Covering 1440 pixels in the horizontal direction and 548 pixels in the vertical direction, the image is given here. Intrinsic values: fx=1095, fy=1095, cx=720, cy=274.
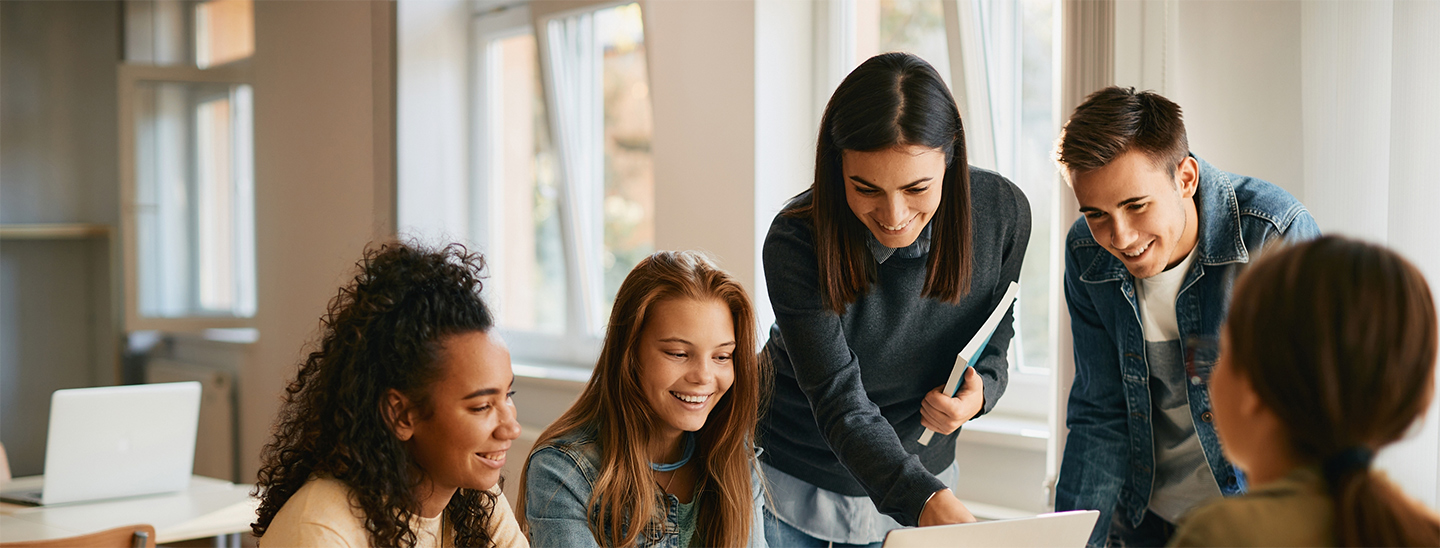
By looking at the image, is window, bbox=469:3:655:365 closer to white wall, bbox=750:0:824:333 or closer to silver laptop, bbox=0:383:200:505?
white wall, bbox=750:0:824:333

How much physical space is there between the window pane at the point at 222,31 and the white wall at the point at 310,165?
41 centimetres

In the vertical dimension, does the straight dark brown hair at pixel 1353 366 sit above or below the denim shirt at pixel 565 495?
above

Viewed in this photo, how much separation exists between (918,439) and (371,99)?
3137 millimetres

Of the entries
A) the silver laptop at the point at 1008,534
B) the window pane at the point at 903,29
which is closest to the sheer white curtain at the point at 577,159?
the window pane at the point at 903,29

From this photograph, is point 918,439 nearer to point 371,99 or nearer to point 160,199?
point 371,99

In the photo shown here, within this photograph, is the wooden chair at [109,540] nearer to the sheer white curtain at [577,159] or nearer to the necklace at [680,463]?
the necklace at [680,463]

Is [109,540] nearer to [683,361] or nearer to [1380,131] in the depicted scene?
[683,361]

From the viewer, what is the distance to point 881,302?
5.41 feet

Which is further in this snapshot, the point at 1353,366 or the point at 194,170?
Answer: the point at 194,170

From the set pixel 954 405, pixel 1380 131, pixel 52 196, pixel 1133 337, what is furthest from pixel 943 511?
pixel 52 196

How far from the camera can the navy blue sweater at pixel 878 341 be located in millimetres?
1570

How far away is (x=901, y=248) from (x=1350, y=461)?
2.86 ft

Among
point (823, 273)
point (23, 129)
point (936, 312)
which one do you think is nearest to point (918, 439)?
point (936, 312)

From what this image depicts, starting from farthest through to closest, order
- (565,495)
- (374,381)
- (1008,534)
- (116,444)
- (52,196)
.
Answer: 1. (52,196)
2. (116,444)
3. (565,495)
4. (374,381)
5. (1008,534)
